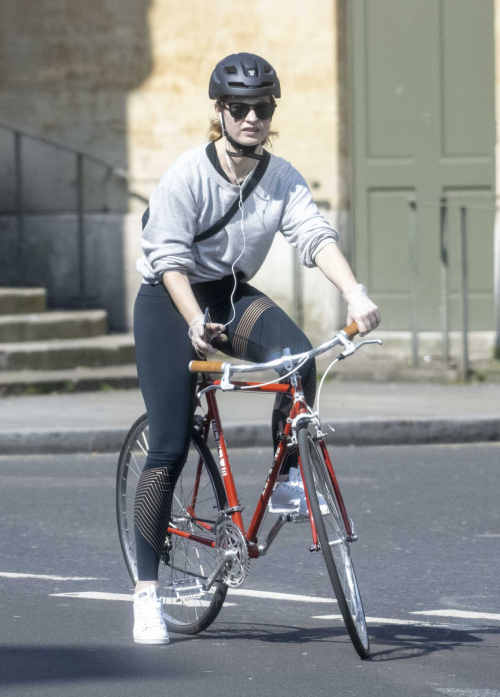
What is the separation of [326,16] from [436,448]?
17.2ft

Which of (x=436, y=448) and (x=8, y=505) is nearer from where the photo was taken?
(x=8, y=505)

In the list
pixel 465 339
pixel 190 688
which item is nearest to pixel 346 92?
pixel 465 339

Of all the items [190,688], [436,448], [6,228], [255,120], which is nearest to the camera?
[190,688]

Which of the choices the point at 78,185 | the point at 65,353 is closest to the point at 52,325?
the point at 65,353

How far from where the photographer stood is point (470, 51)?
1290 cm

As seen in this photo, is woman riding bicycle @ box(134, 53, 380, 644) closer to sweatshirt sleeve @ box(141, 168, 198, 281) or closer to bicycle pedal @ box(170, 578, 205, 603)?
sweatshirt sleeve @ box(141, 168, 198, 281)

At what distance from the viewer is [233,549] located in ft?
15.3

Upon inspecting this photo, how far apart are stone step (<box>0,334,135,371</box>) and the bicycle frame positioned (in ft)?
23.5

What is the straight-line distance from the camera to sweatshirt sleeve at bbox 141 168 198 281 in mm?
4570

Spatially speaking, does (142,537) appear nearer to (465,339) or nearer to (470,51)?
(465,339)

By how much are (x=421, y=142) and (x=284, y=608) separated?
851cm

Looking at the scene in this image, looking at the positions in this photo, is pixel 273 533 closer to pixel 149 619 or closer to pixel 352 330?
pixel 149 619

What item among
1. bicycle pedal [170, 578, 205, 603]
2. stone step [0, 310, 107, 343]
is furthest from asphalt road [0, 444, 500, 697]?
stone step [0, 310, 107, 343]

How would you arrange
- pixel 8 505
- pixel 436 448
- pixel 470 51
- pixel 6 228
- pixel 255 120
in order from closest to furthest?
pixel 255 120 < pixel 8 505 < pixel 436 448 < pixel 470 51 < pixel 6 228
